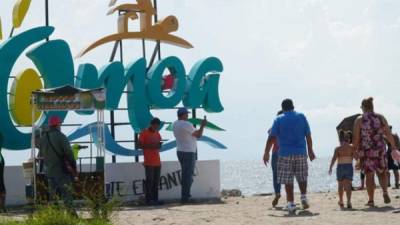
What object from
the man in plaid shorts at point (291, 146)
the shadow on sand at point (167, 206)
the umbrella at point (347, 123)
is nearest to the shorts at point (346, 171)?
the man in plaid shorts at point (291, 146)

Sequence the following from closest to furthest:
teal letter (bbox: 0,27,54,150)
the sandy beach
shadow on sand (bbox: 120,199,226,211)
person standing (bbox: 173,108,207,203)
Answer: the sandy beach
shadow on sand (bbox: 120,199,226,211)
teal letter (bbox: 0,27,54,150)
person standing (bbox: 173,108,207,203)

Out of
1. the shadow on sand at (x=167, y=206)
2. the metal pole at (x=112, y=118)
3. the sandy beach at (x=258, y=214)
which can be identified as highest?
the metal pole at (x=112, y=118)

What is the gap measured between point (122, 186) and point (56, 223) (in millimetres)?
6903

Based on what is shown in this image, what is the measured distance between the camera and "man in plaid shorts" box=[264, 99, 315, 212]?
44.2 feet

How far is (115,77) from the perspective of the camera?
18.5 m

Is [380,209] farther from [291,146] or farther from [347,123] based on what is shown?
[347,123]

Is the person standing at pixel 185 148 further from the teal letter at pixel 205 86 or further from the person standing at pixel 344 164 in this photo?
the person standing at pixel 344 164

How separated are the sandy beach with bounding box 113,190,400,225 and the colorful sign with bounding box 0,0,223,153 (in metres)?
2.47

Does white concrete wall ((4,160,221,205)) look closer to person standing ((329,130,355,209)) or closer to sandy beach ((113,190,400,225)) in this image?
sandy beach ((113,190,400,225))

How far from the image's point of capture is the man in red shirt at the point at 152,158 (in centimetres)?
1706

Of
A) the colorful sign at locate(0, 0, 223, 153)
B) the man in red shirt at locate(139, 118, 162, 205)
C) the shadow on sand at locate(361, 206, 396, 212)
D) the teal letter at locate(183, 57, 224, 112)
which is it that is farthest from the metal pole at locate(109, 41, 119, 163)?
the shadow on sand at locate(361, 206, 396, 212)

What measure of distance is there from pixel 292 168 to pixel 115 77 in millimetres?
6210

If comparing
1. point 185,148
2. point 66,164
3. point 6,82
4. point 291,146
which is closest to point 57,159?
point 66,164

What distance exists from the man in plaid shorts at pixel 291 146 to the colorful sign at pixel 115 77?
3.57 meters
